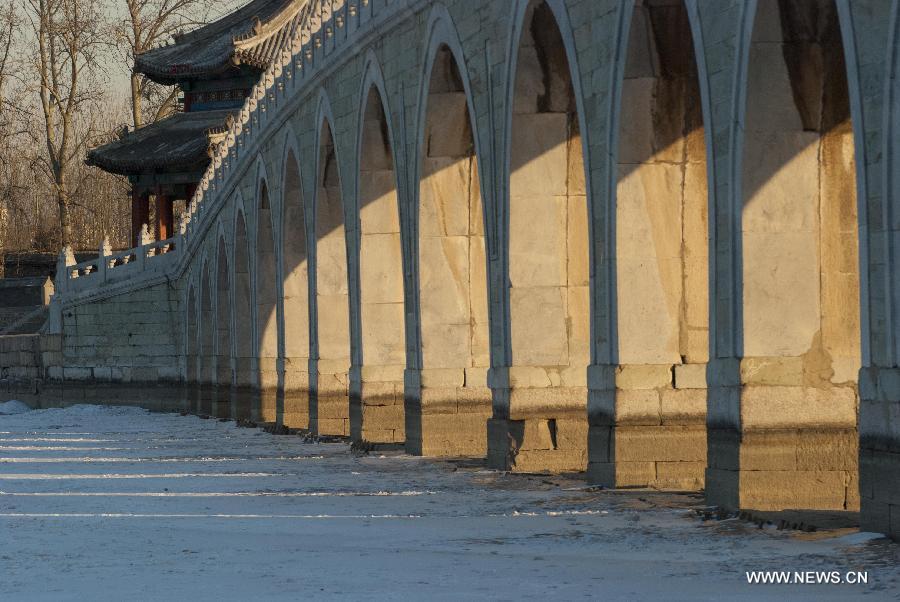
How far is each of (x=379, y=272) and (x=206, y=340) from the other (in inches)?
862

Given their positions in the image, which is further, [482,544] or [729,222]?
[729,222]

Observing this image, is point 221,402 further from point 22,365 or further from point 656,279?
point 656,279

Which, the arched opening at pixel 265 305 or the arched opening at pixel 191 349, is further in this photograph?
the arched opening at pixel 191 349

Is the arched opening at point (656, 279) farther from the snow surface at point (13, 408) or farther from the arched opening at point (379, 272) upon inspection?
the snow surface at point (13, 408)

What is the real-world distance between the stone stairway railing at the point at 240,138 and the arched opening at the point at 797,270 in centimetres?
1086

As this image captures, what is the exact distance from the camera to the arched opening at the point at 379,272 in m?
26.9

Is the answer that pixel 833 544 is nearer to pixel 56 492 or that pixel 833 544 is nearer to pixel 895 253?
pixel 895 253

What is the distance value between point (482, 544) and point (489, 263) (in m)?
8.92

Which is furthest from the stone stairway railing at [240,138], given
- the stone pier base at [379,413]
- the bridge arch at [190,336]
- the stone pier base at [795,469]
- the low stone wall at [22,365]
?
the stone pier base at [795,469]

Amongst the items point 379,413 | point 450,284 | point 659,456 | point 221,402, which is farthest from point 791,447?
point 221,402

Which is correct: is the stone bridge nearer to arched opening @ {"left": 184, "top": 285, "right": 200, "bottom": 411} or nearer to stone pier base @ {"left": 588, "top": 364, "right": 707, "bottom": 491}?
stone pier base @ {"left": 588, "top": 364, "right": 707, "bottom": 491}

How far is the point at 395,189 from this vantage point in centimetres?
2756

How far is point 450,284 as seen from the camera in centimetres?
2436

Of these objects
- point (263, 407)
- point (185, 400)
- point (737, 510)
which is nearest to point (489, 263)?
point (737, 510)
